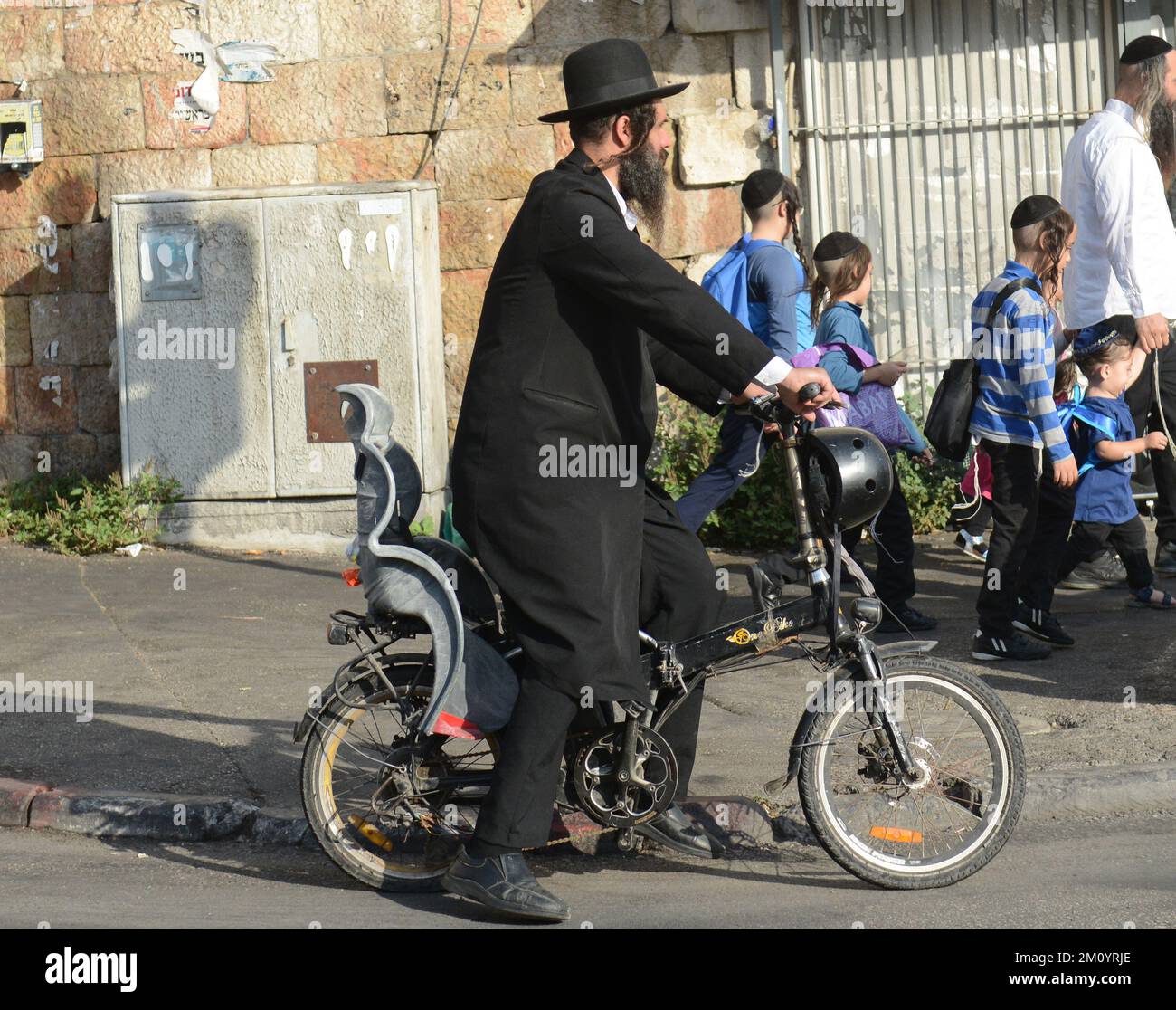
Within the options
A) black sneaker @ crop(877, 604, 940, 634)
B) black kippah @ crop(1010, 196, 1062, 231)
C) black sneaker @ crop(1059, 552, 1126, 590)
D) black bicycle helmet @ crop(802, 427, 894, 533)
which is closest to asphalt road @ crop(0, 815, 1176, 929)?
black bicycle helmet @ crop(802, 427, 894, 533)

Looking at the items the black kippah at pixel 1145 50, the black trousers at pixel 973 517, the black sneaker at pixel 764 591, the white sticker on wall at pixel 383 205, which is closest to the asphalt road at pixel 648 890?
the black sneaker at pixel 764 591

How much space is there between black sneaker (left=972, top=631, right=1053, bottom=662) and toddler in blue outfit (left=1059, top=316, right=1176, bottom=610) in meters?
0.87

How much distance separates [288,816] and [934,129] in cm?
646

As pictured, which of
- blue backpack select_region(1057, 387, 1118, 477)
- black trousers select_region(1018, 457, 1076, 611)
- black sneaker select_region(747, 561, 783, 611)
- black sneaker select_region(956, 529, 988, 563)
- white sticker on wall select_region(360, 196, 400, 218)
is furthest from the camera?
white sticker on wall select_region(360, 196, 400, 218)

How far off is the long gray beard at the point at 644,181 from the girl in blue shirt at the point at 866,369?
2845 millimetres

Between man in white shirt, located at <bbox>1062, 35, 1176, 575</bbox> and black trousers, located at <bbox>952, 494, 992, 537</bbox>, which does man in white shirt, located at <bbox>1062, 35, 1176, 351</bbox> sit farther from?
black trousers, located at <bbox>952, 494, 992, 537</bbox>

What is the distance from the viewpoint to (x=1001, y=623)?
6367mm

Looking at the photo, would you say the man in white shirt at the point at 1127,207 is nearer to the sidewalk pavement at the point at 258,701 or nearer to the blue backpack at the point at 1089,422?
the blue backpack at the point at 1089,422

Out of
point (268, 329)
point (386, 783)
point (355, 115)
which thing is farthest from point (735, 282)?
point (355, 115)

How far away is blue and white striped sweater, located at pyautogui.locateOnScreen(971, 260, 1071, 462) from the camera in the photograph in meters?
6.09

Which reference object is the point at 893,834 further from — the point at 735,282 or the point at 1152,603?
the point at 1152,603

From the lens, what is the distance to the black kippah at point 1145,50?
21.8ft

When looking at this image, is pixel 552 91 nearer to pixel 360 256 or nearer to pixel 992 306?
pixel 360 256

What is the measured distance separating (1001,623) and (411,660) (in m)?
3.05
